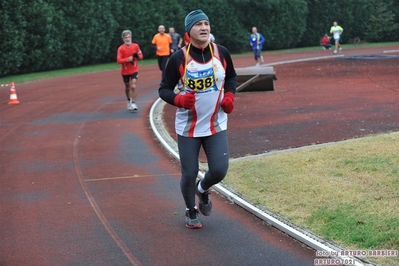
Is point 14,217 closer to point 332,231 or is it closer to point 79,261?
point 79,261

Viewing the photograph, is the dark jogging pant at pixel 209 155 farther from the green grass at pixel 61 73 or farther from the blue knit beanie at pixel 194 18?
the green grass at pixel 61 73

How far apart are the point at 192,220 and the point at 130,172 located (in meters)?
3.29

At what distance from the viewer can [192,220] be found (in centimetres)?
736

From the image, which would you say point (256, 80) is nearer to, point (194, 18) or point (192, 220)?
point (192, 220)

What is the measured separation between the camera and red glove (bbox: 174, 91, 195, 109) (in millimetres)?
6695

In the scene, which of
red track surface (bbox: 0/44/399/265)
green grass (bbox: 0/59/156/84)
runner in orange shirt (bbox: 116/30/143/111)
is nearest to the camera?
red track surface (bbox: 0/44/399/265)

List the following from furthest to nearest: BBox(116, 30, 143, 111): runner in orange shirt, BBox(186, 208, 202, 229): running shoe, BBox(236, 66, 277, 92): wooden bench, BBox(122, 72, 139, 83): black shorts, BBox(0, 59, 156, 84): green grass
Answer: BBox(0, 59, 156, 84): green grass, BBox(236, 66, 277, 92): wooden bench, BBox(122, 72, 139, 83): black shorts, BBox(116, 30, 143, 111): runner in orange shirt, BBox(186, 208, 202, 229): running shoe

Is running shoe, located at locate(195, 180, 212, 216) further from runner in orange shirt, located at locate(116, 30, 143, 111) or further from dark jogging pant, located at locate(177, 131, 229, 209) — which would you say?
runner in orange shirt, located at locate(116, 30, 143, 111)

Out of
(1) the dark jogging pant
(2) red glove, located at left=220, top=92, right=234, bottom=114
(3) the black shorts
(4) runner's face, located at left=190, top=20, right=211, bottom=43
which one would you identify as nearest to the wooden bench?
(3) the black shorts

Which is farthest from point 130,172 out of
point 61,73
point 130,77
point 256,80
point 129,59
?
point 61,73

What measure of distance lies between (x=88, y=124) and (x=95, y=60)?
74.2 feet

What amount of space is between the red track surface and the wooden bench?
0.65 m

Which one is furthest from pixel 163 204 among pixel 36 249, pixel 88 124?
pixel 88 124

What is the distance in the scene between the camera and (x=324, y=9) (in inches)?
1967
